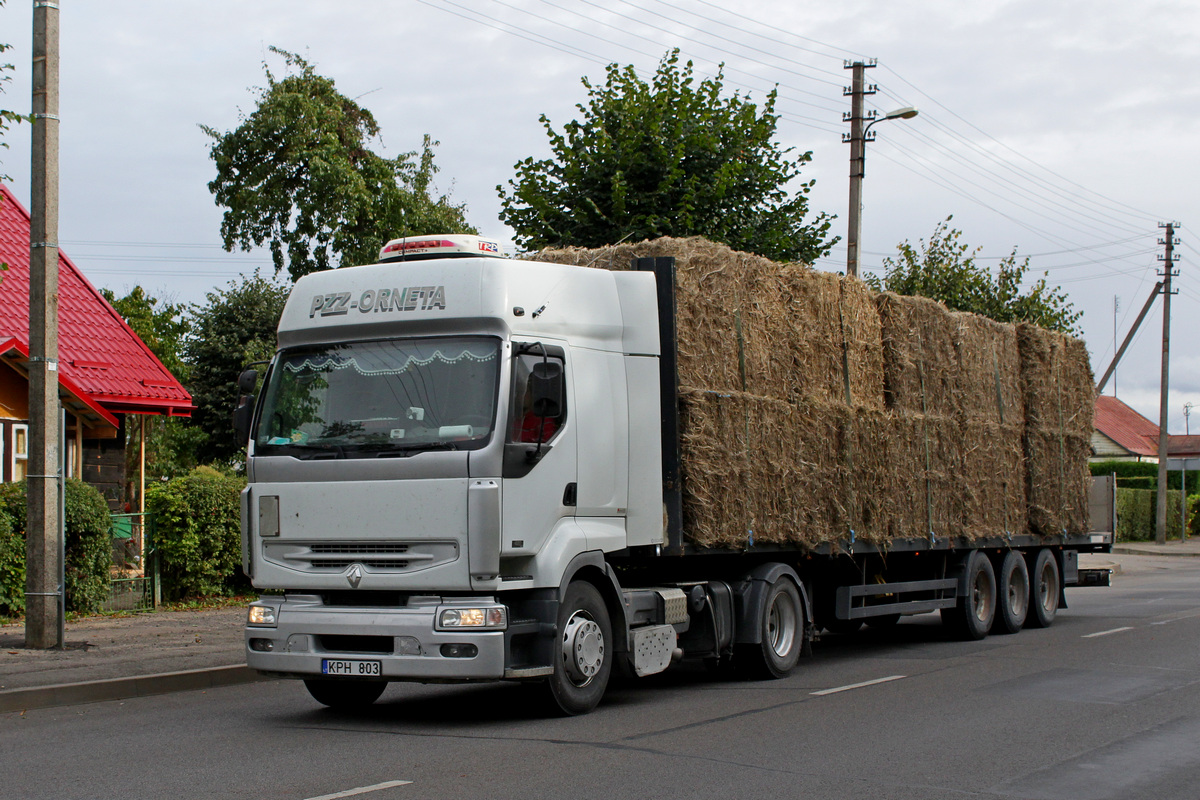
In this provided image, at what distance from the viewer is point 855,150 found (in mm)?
24781

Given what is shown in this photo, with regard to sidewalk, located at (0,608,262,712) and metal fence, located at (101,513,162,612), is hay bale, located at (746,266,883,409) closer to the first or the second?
sidewalk, located at (0,608,262,712)

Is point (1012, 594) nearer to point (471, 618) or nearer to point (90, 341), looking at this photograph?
point (471, 618)

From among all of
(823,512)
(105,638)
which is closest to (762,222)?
(823,512)

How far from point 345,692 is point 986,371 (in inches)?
344

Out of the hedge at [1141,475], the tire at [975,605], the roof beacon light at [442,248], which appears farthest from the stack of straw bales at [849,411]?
the hedge at [1141,475]

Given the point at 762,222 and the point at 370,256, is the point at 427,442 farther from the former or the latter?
the point at 370,256

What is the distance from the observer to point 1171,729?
8.52 m

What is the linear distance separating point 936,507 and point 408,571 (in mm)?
7192

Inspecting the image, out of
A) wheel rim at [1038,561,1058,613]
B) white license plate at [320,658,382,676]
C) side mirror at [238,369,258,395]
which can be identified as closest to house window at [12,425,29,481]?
side mirror at [238,369,258,395]

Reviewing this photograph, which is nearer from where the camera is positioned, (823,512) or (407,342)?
(407,342)

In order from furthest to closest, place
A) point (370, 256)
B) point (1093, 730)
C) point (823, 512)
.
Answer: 1. point (370, 256)
2. point (823, 512)
3. point (1093, 730)

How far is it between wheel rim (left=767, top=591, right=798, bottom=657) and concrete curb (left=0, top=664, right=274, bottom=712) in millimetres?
4467

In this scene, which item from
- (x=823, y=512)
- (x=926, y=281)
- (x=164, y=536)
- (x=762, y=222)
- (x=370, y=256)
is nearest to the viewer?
(x=823, y=512)

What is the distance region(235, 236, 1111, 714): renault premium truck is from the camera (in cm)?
844
